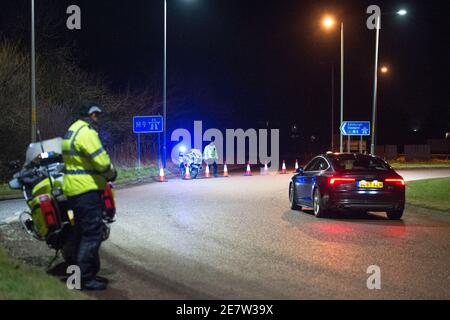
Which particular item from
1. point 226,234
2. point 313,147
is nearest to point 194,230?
point 226,234

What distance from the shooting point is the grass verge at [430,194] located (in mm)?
17281

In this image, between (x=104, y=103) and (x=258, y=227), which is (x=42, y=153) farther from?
(x=104, y=103)

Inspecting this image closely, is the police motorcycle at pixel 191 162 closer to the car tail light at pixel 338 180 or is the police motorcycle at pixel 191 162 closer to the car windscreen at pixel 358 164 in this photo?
the car windscreen at pixel 358 164

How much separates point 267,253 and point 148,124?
23.2m

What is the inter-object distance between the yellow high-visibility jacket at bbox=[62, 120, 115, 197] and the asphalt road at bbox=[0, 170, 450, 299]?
1181mm

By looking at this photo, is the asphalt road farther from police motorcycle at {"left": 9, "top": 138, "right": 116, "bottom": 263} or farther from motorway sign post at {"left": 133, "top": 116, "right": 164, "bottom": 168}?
motorway sign post at {"left": 133, "top": 116, "right": 164, "bottom": 168}

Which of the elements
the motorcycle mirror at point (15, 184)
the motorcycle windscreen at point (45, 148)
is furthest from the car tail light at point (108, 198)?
the motorcycle mirror at point (15, 184)

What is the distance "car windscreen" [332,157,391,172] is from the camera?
46.6 ft

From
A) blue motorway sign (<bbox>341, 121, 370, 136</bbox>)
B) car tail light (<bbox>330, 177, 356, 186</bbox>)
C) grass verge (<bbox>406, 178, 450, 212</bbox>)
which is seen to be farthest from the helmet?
blue motorway sign (<bbox>341, 121, 370, 136</bbox>)

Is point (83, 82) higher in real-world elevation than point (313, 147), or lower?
higher

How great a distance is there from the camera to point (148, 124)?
105ft
